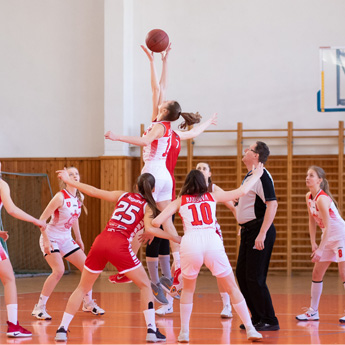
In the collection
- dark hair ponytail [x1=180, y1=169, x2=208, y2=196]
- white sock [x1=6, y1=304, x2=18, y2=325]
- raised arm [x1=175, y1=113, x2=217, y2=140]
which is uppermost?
raised arm [x1=175, y1=113, x2=217, y2=140]

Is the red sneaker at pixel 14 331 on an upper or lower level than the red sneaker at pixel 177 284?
lower

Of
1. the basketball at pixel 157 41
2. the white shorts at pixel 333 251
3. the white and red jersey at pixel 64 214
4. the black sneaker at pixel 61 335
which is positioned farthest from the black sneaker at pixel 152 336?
the basketball at pixel 157 41

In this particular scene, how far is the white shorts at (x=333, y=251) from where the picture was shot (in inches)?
248

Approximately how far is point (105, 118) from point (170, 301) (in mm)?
6326

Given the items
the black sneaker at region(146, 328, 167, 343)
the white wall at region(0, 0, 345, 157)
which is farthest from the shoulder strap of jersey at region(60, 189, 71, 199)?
the white wall at region(0, 0, 345, 157)

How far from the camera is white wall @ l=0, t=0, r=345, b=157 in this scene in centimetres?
1210

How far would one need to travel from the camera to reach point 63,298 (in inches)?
326

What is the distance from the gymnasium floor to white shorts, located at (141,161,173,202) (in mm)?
1267

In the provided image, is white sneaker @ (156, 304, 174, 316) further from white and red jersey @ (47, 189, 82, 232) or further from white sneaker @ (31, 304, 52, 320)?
white and red jersey @ (47, 189, 82, 232)

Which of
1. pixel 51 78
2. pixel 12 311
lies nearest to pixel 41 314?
pixel 12 311

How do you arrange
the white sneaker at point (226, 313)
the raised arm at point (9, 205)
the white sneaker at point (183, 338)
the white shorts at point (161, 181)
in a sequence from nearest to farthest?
1. the white sneaker at point (183, 338)
2. the raised arm at point (9, 205)
3. the white shorts at point (161, 181)
4. the white sneaker at point (226, 313)

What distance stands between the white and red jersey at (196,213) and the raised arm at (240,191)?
11cm

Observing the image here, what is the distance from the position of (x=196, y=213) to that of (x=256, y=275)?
989 mm

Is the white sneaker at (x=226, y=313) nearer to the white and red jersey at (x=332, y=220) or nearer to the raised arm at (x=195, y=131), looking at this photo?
the white and red jersey at (x=332, y=220)
